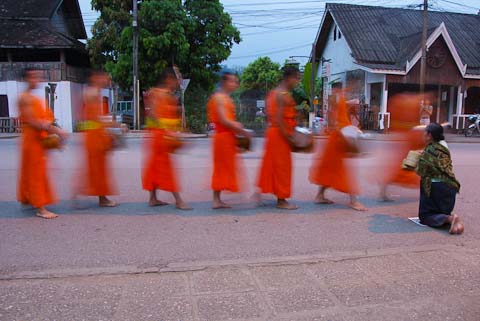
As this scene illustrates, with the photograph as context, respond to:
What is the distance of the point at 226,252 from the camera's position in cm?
439

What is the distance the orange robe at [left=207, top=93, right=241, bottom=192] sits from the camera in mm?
5704

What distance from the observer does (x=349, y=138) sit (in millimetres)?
6000

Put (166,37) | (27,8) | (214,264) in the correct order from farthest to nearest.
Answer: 1. (27,8)
2. (166,37)
3. (214,264)

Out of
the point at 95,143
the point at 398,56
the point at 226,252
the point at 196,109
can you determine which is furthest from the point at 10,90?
the point at 226,252

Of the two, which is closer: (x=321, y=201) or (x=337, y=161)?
(x=337, y=161)

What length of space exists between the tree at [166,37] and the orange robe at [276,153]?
56.9ft

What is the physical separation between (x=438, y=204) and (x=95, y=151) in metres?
4.05

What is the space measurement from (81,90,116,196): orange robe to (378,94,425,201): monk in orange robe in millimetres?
3819

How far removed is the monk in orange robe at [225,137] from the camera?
18.6 ft

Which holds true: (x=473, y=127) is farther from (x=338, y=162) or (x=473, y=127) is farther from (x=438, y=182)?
(x=438, y=182)

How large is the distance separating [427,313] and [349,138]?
305 centimetres

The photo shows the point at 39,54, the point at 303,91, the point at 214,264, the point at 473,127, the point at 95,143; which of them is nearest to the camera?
the point at 214,264

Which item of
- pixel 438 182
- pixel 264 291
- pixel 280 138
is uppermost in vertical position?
pixel 280 138

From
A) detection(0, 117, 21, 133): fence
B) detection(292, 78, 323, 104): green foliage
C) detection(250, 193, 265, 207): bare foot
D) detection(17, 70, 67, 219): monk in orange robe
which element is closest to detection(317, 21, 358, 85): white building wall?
detection(292, 78, 323, 104): green foliage
